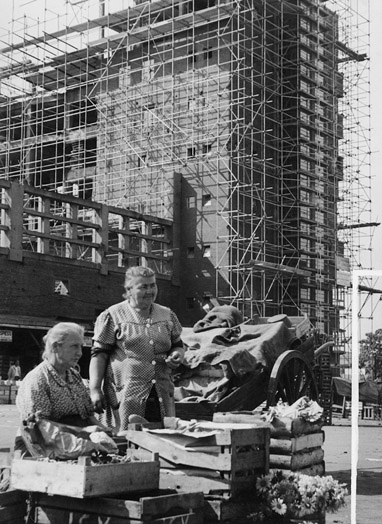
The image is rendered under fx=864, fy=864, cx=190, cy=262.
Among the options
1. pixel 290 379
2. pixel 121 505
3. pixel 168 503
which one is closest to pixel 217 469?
pixel 168 503

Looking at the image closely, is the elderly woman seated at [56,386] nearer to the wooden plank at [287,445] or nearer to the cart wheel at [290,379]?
the wooden plank at [287,445]

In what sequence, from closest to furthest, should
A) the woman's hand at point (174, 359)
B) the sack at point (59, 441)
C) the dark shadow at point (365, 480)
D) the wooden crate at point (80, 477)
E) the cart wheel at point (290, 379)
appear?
the wooden crate at point (80, 477) → the sack at point (59, 441) → the woman's hand at point (174, 359) → the dark shadow at point (365, 480) → the cart wheel at point (290, 379)

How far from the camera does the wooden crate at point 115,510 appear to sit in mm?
4570

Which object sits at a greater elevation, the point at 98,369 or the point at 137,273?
the point at 137,273

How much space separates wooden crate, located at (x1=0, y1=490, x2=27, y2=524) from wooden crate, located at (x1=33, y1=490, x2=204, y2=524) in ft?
0.34

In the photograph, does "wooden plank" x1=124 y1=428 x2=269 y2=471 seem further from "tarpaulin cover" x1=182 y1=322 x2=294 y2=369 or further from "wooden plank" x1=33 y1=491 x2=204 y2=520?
"tarpaulin cover" x1=182 y1=322 x2=294 y2=369

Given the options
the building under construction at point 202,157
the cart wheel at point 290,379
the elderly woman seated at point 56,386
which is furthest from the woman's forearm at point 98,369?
the building under construction at point 202,157

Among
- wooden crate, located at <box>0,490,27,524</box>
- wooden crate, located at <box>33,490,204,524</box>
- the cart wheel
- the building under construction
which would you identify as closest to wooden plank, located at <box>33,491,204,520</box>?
wooden crate, located at <box>33,490,204,524</box>

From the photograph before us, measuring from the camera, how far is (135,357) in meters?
6.77

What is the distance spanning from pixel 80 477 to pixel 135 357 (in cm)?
229

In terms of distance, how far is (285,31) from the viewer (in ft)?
160

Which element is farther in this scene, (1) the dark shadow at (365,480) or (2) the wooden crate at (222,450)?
(1) the dark shadow at (365,480)

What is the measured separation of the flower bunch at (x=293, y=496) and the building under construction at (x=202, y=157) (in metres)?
34.0

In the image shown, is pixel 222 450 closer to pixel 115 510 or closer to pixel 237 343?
pixel 115 510
